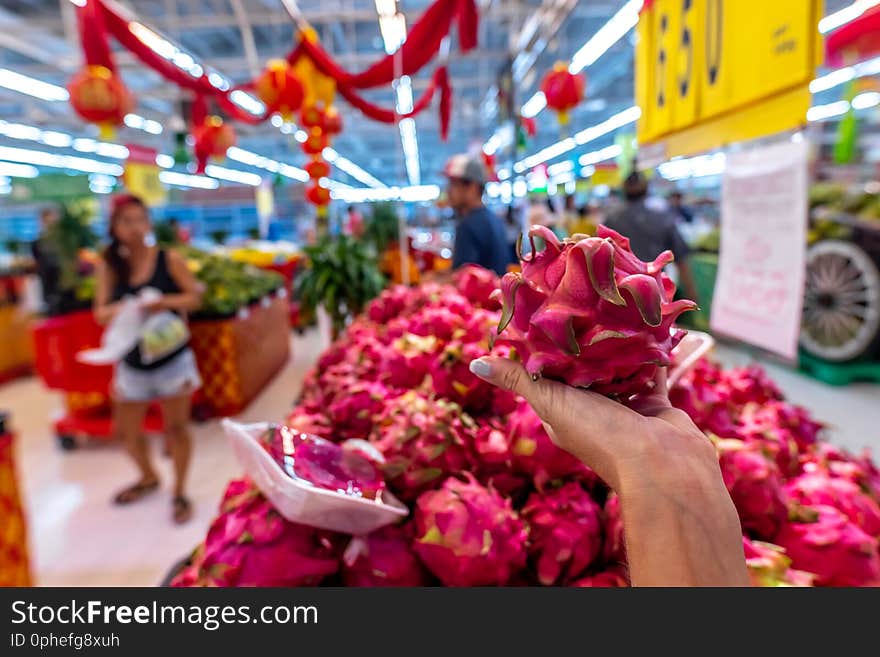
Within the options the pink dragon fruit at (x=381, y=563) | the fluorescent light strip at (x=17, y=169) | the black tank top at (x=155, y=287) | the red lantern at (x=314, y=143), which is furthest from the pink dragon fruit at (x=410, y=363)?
the fluorescent light strip at (x=17, y=169)

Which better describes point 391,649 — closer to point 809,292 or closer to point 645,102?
point 645,102

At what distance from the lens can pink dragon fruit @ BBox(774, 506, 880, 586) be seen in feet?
2.48

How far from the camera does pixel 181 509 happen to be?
2.80 m

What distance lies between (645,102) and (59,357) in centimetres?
405

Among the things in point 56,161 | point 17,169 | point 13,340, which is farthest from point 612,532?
point 17,169

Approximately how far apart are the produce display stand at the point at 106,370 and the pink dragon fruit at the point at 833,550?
3.98 m

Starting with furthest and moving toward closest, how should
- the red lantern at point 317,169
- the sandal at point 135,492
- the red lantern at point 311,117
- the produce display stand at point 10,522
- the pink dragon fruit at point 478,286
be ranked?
the red lantern at point 317,169, the red lantern at point 311,117, the sandal at point 135,492, the produce display stand at point 10,522, the pink dragon fruit at point 478,286

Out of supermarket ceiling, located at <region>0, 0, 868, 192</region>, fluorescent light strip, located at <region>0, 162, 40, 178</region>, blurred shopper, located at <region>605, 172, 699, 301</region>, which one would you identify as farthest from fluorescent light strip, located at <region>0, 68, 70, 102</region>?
fluorescent light strip, located at <region>0, 162, 40, 178</region>

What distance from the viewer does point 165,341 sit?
8.41 feet

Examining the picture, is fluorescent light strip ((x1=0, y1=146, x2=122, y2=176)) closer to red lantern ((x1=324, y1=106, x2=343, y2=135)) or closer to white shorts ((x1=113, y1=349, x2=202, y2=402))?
red lantern ((x1=324, y1=106, x2=343, y2=135))

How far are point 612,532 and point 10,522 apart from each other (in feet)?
6.18

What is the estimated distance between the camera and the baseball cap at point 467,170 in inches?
106

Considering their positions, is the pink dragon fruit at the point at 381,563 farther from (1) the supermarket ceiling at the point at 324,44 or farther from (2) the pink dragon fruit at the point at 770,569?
(1) the supermarket ceiling at the point at 324,44

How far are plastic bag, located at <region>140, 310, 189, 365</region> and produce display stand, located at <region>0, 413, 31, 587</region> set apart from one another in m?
0.83
